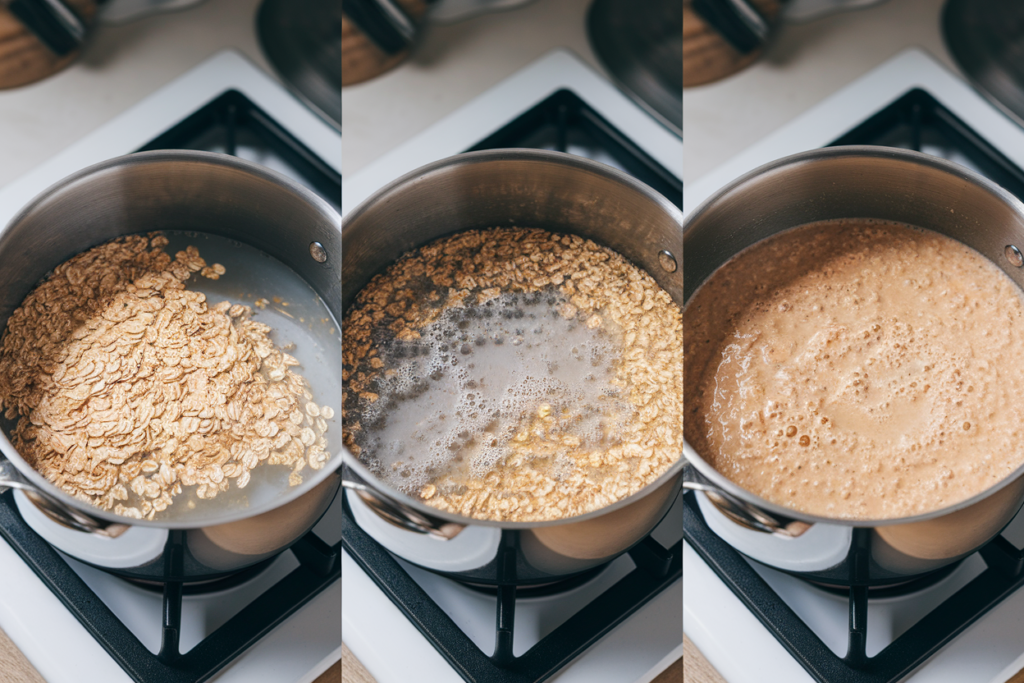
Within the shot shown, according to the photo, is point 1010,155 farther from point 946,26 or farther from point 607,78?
point 607,78

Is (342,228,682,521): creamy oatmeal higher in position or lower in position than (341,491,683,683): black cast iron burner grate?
higher

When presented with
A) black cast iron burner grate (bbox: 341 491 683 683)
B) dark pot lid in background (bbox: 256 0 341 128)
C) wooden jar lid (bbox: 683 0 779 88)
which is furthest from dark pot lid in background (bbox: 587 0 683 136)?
black cast iron burner grate (bbox: 341 491 683 683)

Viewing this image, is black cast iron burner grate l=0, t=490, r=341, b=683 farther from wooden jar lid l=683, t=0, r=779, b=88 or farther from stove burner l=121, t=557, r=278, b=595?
wooden jar lid l=683, t=0, r=779, b=88

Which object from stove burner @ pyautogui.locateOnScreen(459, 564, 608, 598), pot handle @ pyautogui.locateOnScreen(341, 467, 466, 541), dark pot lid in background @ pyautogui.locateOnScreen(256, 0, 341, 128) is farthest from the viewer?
dark pot lid in background @ pyautogui.locateOnScreen(256, 0, 341, 128)

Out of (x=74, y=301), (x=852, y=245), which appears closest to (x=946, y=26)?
(x=852, y=245)

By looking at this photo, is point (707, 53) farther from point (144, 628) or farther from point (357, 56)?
point (144, 628)

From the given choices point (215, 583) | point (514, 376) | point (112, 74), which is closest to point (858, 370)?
point (514, 376)
